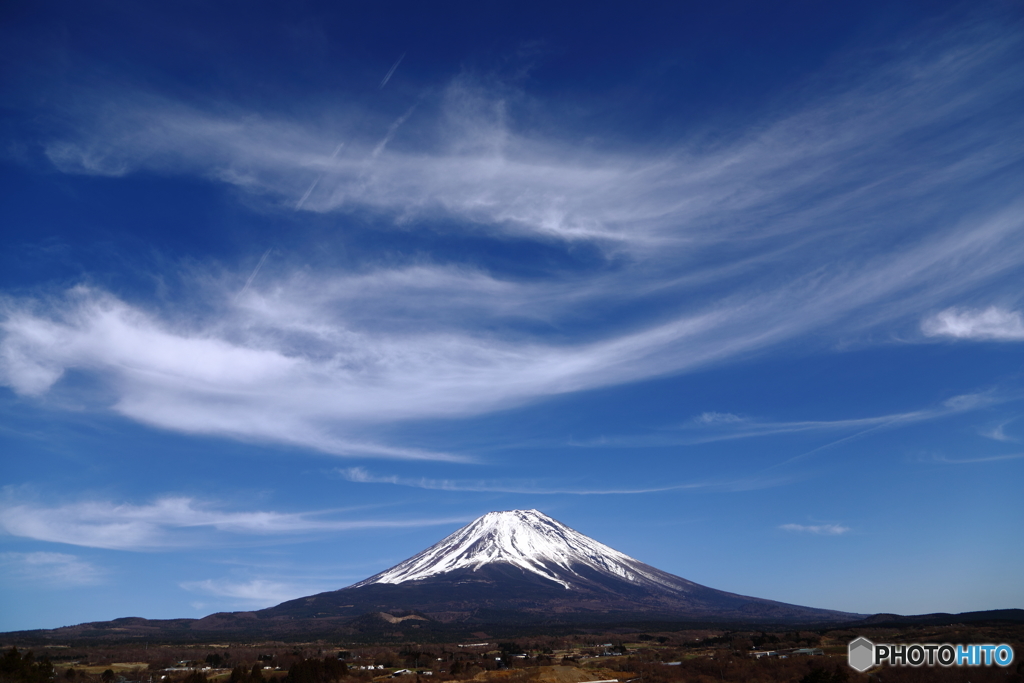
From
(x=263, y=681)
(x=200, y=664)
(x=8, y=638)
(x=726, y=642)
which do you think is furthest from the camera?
(x=8, y=638)

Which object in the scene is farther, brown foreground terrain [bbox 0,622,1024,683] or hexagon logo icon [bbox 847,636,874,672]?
hexagon logo icon [bbox 847,636,874,672]

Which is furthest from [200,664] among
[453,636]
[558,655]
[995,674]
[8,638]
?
[8,638]

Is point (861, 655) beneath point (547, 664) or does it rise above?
above

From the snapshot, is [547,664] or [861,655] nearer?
[861,655]

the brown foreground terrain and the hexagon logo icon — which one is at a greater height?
the hexagon logo icon

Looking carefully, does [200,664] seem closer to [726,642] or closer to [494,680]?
[494,680]

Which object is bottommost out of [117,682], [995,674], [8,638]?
[8,638]
